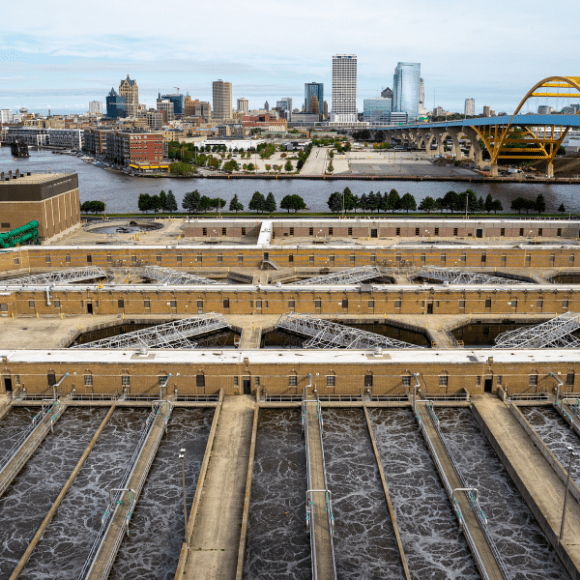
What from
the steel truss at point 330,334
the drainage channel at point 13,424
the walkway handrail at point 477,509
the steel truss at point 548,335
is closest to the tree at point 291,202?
the steel truss at point 330,334

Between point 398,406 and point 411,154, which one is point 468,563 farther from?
point 411,154

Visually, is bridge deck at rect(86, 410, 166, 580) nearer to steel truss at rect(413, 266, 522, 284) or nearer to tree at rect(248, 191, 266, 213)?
steel truss at rect(413, 266, 522, 284)

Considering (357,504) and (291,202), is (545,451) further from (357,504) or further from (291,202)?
(291,202)

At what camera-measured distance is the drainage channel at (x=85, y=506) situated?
18.0m

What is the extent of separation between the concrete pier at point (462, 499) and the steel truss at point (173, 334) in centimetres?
1362

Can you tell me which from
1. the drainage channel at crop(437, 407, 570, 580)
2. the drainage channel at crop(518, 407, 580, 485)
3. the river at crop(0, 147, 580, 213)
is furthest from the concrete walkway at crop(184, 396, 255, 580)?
the river at crop(0, 147, 580, 213)

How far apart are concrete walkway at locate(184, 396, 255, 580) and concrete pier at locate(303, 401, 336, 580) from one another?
2.23 metres

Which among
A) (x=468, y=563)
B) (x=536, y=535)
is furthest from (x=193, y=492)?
(x=536, y=535)

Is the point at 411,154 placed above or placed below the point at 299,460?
above

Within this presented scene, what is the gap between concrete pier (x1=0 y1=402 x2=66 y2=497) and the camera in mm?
21750

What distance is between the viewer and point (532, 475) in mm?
22141

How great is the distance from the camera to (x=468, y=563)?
1797cm

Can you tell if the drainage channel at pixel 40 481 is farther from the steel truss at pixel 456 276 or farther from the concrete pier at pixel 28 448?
the steel truss at pixel 456 276

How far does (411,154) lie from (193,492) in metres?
174
